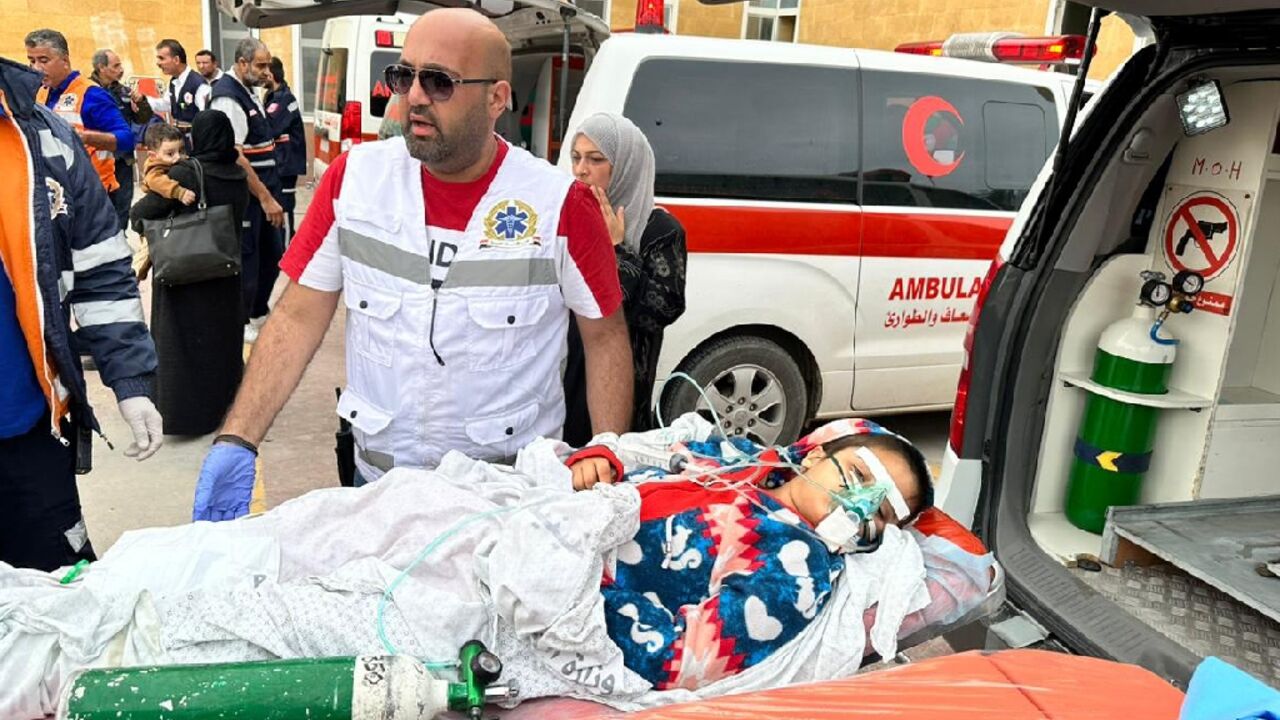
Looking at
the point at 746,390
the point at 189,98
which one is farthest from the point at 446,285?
the point at 189,98

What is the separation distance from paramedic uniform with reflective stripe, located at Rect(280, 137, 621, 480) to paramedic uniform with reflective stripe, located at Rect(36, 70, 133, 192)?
542 cm

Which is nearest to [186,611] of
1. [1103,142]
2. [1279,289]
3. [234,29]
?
[1103,142]

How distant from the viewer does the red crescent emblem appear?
499cm

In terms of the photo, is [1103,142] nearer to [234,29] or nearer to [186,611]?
[186,611]

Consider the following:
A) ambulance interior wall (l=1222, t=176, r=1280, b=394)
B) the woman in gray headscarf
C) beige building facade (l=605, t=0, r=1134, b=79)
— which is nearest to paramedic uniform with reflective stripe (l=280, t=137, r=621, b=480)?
the woman in gray headscarf

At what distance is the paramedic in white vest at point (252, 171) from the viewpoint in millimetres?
6720

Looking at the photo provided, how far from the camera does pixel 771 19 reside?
21.4 meters

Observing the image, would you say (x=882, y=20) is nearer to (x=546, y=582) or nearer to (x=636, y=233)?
(x=636, y=233)

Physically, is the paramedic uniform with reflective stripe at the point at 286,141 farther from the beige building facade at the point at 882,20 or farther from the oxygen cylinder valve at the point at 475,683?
the oxygen cylinder valve at the point at 475,683

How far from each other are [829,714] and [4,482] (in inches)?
85.9

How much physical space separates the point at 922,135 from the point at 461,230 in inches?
129

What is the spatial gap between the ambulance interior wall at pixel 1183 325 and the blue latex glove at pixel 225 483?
2466mm

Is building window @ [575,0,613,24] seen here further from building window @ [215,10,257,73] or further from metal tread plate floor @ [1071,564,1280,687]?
metal tread plate floor @ [1071,564,1280,687]

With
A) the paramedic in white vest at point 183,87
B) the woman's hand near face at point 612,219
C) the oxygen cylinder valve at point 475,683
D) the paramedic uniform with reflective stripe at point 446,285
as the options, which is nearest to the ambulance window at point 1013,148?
the woman's hand near face at point 612,219
